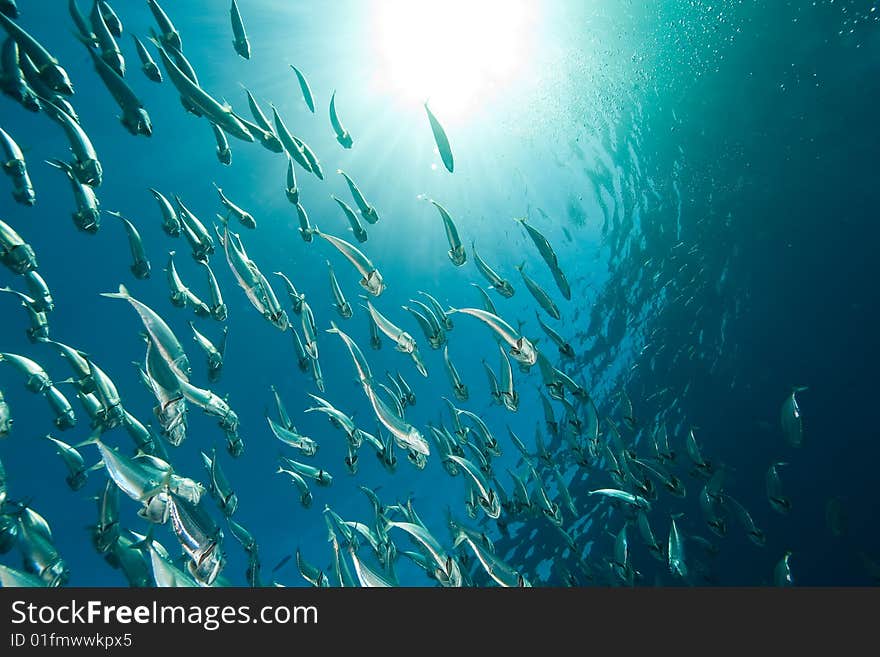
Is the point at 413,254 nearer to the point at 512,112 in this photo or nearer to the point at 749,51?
the point at 512,112

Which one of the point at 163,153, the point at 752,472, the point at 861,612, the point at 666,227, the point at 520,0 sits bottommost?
the point at 861,612

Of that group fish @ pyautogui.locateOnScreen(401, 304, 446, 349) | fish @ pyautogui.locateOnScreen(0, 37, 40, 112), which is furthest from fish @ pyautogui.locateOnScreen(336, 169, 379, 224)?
fish @ pyautogui.locateOnScreen(0, 37, 40, 112)

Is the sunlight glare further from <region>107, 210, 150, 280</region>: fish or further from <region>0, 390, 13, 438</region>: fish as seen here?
<region>0, 390, 13, 438</region>: fish

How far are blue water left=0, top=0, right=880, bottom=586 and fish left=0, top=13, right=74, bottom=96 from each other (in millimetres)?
9770

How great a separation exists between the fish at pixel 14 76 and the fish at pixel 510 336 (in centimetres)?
384

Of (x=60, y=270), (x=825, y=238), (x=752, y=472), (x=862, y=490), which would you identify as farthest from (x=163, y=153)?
(x=862, y=490)

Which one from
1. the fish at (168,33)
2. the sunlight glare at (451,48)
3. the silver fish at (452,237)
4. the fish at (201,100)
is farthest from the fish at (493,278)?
the sunlight glare at (451,48)

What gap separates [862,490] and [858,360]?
11.2 feet

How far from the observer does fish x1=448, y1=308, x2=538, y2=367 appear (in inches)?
143

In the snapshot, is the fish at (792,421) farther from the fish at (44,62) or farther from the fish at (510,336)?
the fish at (44,62)

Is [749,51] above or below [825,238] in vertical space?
above

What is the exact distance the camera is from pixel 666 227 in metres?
13.7

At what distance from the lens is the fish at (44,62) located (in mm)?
3314

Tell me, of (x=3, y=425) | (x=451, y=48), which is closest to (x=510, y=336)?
(x=3, y=425)
